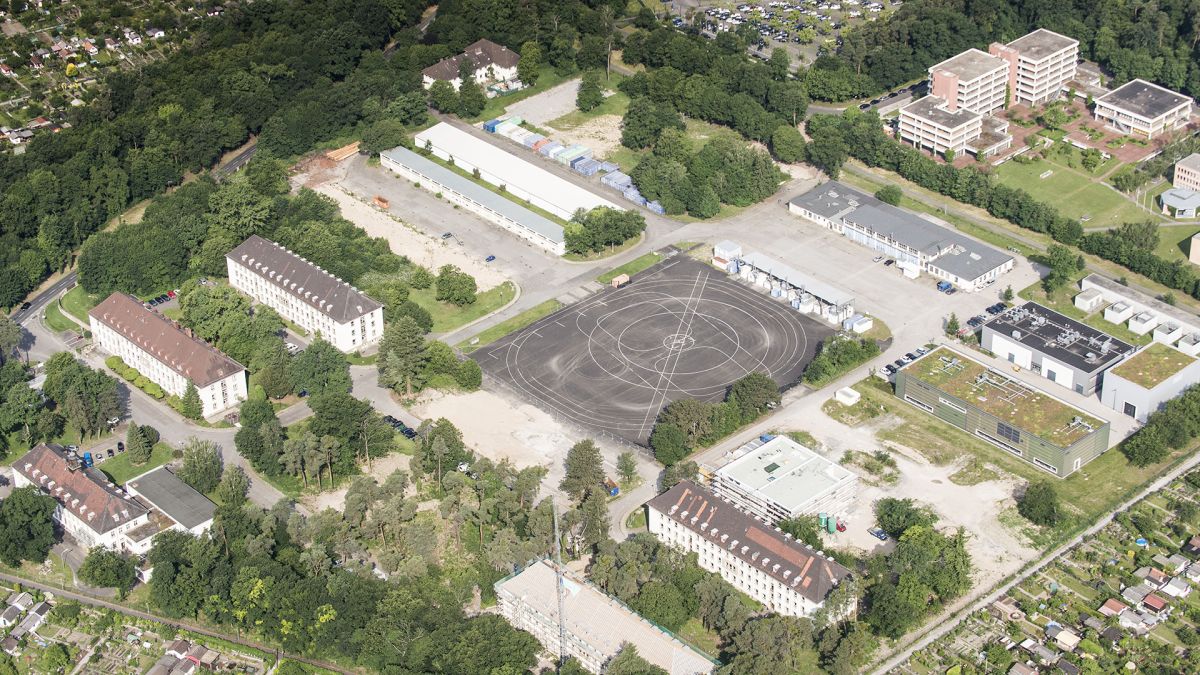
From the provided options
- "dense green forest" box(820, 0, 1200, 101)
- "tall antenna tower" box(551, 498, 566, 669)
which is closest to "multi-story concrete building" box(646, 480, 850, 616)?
"tall antenna tower" box(551, 498, 566, 669)

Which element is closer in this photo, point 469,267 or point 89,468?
point 89,468

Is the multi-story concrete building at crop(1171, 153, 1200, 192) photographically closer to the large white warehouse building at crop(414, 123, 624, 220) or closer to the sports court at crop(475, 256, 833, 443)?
the sports court at crop(475, 256, 833, 443)

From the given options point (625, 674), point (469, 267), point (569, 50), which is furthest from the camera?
point (569, 50)

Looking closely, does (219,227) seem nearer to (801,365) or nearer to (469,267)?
(469,267)

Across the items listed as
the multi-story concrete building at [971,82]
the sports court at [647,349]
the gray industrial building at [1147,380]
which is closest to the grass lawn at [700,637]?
the sports court at [647,349]

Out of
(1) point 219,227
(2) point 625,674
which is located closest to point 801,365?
(2) point 625,674

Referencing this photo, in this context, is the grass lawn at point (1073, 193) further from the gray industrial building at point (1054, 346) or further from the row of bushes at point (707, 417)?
the row of bushes at point (707, 417)

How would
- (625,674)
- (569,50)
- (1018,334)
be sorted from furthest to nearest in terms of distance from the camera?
(569,50), (1018,334), (625,674)
